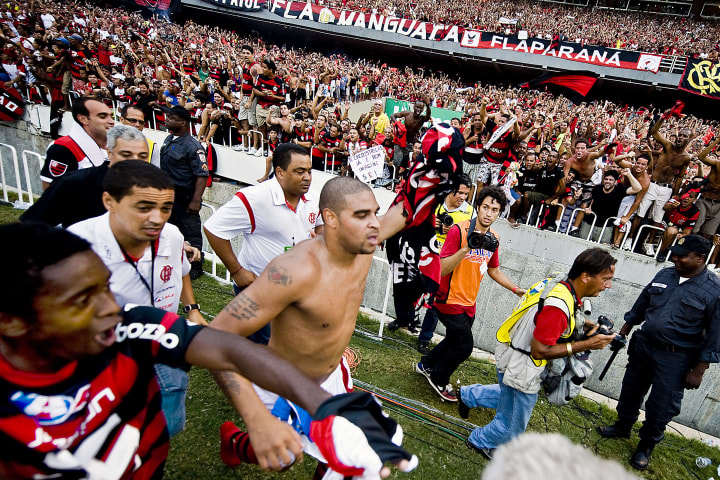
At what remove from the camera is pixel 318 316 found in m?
2.28

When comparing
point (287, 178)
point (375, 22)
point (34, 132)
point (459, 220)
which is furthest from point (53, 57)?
point (375, 22)

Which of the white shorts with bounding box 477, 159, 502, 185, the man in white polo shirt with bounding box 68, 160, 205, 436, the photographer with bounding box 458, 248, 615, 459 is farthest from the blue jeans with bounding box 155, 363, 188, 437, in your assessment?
the white shorts with bounding box 477, 159, 502, 185

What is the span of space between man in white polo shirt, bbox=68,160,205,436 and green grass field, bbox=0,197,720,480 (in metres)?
0.94

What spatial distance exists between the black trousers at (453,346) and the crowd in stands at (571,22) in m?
28.1

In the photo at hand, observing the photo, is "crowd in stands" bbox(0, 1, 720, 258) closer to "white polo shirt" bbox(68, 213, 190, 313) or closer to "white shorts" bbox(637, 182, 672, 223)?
"white shorts" bbox(637, 182, 672, 223)

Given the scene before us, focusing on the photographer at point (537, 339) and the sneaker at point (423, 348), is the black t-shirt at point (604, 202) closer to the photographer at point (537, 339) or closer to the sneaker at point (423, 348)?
the sneaker at point (423, 348)

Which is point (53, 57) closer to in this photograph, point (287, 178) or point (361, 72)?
point (287, 178)

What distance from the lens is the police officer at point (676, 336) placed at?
3.77 meters

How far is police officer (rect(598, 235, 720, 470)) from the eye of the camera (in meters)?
3.77

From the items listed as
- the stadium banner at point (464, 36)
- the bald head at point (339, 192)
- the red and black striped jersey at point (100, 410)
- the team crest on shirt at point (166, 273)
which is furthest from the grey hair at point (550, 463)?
the stadium banner at point (464, 36)

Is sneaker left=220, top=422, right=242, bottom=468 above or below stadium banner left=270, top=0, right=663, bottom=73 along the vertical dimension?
below

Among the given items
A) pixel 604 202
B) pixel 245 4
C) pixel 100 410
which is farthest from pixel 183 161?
pixel 245 4

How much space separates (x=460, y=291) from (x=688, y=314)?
216 centimetres

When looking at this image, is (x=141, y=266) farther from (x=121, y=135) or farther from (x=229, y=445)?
(x=121, y=135)
